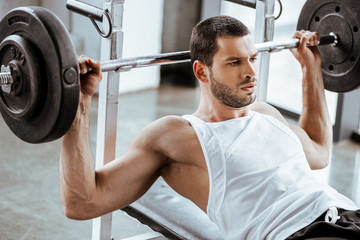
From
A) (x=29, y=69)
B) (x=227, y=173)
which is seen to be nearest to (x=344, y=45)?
(x=227, y=173)

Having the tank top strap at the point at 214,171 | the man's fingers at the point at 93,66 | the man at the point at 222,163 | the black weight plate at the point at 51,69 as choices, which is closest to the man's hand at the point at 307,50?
the man at the point at 222,163

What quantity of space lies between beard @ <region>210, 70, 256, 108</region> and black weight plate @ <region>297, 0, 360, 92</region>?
71cm

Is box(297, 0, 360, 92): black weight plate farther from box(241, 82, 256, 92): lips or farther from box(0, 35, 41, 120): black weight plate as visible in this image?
box(0, 35, 41, 120): black weight plate

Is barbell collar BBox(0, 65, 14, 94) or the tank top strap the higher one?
barbell collar BBox(0, 65, 14, 94)

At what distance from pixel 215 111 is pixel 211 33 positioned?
0.26 m

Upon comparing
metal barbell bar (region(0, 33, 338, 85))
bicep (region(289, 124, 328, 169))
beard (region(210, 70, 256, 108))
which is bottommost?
bicep (region(289, 124, 328, 169))

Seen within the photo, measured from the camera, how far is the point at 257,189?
1854mm

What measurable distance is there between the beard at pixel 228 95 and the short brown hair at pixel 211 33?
0.07 meters

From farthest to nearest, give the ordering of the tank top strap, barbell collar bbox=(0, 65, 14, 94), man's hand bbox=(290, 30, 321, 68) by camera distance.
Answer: man's hand bbox=(290, 30, 321, 68)
the tank top strap
barbell collar bbox=(0, 65, 14, 94)

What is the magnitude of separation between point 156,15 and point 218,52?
3493 millimetres

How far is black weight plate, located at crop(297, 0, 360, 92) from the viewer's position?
8.07 feet

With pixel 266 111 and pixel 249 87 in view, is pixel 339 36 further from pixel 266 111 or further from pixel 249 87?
pixel 249 87

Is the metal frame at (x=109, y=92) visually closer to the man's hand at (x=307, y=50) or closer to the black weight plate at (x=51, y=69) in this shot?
the black weight plate at (x=51, y=69)

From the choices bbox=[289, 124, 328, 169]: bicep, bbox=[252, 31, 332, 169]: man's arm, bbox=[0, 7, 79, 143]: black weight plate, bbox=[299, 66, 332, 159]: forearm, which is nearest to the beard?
bbox=[252, 31, 332, 169]: man's arm
